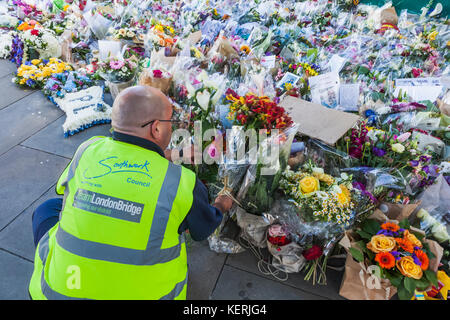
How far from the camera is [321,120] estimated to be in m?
2.25

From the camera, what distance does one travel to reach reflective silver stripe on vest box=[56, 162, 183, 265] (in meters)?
1.19

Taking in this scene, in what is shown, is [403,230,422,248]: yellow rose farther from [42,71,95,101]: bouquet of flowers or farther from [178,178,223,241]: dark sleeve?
[42,71,95,101]: bouquet of flowers

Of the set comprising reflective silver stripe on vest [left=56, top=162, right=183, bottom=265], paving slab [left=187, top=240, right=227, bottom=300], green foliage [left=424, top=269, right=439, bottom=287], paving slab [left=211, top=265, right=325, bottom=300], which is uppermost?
reflective silver stripe on vest [left=56, top=162, right=183, bottom=265]

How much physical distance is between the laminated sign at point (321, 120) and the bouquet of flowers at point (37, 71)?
10.8 ft

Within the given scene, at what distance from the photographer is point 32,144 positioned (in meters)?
3.07

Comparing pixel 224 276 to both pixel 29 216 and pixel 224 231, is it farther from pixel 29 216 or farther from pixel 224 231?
pixel 29 216

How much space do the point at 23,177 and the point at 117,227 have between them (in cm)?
207

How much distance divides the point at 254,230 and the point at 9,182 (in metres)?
2.26

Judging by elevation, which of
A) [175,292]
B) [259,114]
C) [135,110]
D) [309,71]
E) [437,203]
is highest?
[135,110]

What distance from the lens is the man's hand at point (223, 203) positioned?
6.04ft

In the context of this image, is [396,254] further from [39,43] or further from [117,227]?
[39,43]

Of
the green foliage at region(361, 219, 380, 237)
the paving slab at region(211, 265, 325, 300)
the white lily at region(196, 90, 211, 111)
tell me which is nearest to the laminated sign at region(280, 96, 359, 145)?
the green foliage at region(361, 219, 380, 237)

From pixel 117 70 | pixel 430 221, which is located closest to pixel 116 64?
pixel 117 70

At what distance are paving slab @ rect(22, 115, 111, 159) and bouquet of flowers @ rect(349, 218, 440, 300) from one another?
2774 millimetres
